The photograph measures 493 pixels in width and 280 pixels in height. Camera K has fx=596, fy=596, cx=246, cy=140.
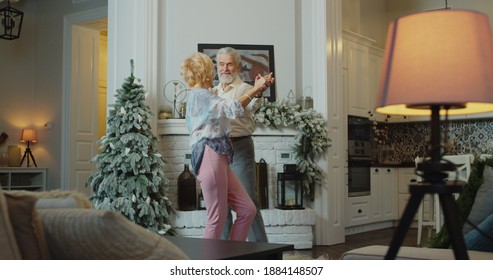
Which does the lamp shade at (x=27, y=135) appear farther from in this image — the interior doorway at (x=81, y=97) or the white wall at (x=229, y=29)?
the white wall at (x=229, y=29)

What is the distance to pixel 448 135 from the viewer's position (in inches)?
339

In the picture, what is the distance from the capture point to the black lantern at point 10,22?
8195mm

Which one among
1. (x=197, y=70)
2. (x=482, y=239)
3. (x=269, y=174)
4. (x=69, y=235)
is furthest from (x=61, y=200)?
(x=269, y=174)

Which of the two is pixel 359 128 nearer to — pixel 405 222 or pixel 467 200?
pixel 467 200

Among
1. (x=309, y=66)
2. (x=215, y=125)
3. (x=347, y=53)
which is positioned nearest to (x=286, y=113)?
(x=309, y=66)

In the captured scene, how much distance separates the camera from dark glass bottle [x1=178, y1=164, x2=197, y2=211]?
5.86m

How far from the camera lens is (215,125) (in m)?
3.28

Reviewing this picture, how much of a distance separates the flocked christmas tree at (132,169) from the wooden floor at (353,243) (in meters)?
1.33

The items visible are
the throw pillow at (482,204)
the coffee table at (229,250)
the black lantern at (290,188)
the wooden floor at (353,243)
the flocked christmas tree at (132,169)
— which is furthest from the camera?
the black lantern at (290,188)

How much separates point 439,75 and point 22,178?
26.2 ft

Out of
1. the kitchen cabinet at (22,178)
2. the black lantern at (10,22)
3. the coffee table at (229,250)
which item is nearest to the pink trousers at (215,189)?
the coffee table at (229,250)

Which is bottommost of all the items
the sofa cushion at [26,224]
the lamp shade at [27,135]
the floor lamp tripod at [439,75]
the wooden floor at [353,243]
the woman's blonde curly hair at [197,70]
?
the wooden floor at [353,243]

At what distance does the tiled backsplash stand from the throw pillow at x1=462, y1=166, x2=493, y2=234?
541cm
